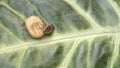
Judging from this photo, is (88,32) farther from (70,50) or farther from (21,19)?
(21,19)

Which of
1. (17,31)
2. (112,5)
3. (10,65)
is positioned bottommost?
(10,65)

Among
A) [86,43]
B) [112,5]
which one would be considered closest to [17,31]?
[86,43]

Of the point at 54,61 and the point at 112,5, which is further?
the point at 112,5
